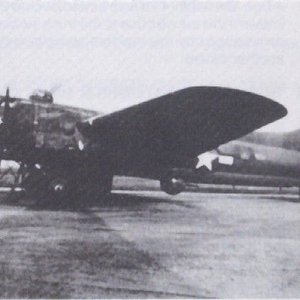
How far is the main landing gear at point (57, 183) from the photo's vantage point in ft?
31.3

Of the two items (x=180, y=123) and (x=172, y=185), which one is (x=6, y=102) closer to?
(x=180, y=123)

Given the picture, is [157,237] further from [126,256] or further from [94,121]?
[94,121]

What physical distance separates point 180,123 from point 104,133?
75.8 inches

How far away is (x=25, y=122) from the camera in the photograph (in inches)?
393

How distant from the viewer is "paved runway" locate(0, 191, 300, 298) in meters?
3.47

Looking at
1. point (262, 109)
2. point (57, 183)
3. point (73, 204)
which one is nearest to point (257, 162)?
point (262, 109)

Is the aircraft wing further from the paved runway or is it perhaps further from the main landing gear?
the paved runway

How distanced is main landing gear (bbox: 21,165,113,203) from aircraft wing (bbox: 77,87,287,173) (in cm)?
96

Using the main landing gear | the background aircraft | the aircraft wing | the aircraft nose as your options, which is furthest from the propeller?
the background aircraft

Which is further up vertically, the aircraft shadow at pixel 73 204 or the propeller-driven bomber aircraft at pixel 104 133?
the propeller-driven bomber aircraft at pixel 104 133

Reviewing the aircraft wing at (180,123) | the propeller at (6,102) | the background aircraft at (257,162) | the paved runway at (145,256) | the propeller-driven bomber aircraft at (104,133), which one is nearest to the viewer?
the paved runway at (145,256)

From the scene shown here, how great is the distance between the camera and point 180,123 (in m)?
10.1

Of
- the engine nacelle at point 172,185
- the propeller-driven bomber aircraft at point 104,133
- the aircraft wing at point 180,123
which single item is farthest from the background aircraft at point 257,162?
the propeller-driven bomber aircraft at point 104,133

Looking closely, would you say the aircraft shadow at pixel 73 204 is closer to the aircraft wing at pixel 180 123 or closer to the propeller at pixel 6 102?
the aircraft wing at pixel 180 123
